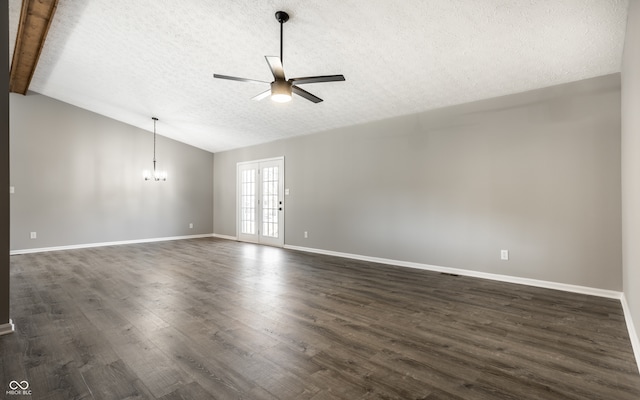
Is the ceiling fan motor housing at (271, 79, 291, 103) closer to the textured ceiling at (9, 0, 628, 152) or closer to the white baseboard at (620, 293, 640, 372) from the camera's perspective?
the textured ceiling at (9, 0, 628, 152)

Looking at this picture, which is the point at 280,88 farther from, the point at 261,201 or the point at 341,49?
the point at 261,201

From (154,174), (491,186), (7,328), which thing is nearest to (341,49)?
(491,186)

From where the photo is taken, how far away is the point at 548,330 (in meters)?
2.65

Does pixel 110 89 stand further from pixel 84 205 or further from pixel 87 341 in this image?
pixel 87 341

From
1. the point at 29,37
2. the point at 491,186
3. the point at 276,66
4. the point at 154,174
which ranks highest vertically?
the point at 29,37

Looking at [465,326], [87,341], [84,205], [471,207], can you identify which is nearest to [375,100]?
[471,207]

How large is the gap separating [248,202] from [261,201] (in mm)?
579

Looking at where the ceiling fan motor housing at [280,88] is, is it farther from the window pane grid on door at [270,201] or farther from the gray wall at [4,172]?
the window pane grid on door at [270,201]

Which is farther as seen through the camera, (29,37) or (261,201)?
(261,201)

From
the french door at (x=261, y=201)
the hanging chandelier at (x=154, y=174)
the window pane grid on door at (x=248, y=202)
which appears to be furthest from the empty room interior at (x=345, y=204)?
the window pane grid on door at (x=248, y=202)

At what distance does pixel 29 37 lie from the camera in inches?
168

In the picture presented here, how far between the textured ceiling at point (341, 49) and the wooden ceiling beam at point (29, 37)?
0.39 ft

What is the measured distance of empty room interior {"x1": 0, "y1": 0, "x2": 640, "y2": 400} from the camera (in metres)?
2.11

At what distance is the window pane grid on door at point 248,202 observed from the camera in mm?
8234
